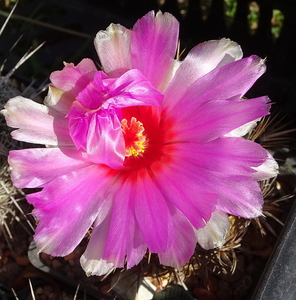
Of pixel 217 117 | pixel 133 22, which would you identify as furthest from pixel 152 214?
pixel 133 22

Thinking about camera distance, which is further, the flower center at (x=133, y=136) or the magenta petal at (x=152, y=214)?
the flower center at (x=133, y=136)

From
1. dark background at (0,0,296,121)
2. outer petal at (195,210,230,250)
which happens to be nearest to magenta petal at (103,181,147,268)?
outer petal at (195,210,230,250)

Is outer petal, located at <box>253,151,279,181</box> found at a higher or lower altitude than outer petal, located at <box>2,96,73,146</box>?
lower

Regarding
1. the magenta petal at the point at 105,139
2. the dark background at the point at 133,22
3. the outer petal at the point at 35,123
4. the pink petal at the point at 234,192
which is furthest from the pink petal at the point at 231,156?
the dark background at the point at 133,22

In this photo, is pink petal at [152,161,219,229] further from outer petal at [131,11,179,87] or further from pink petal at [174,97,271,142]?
outer petal at [131,11,179,87]

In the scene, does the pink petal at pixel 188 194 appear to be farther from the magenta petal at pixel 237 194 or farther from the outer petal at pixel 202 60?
the outer petal at pixel 202 60

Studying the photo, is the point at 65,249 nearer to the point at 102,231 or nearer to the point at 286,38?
the point at 102,231

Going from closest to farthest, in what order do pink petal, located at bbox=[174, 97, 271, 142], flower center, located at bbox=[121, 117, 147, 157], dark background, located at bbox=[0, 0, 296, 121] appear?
pink petal, located at bbox=[174, 97, 271, 142] → flower center, located at bbox=[121, 117, 147, 157] → dark background, located at bbox=[0, 0, 296, 121]

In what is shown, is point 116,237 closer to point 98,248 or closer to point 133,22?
point 98,248
